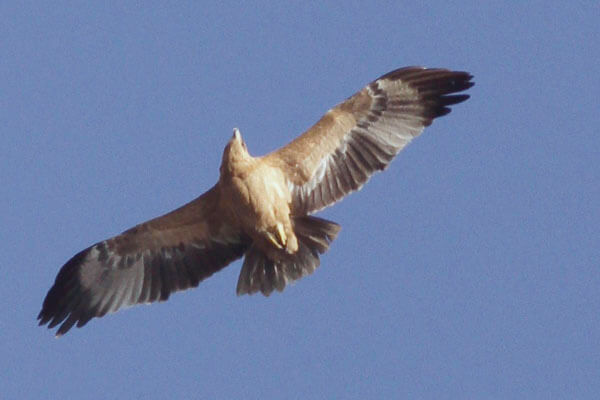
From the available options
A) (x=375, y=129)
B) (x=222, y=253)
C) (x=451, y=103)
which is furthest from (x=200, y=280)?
(x=451, y=103)

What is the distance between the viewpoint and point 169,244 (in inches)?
445

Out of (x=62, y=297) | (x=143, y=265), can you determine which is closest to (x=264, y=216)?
(x=143, y=265)

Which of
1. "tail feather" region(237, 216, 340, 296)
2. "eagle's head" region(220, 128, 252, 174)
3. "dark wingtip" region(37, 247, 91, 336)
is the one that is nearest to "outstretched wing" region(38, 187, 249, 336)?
"dark wingtip" region(37, 247, 91, 336)

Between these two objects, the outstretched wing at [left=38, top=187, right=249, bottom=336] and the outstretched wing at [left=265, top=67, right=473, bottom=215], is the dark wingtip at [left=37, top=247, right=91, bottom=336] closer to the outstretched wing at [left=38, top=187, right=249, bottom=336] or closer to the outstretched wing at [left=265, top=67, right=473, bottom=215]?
the outstretched wing at [left=38, top=187, right=249, bottom=336]

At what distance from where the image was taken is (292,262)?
35.3 feet

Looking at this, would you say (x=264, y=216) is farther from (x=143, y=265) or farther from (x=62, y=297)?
(x=62, y=297)

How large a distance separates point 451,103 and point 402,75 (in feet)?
1.68

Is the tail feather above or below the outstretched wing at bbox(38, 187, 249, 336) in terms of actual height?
below

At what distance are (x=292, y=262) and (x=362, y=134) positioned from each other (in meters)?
1.30

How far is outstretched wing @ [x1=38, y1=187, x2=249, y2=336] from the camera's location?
11.1 meters

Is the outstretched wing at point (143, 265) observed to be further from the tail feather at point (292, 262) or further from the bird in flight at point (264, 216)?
the tail feather at point (292, 262)

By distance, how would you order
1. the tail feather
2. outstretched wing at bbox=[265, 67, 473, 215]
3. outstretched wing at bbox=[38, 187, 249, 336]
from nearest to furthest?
1. the tail feather
2. outstretched wing at bbox=[265, 67, 473, 215]
3. outstretched wing at bbox=[38, 187, 249, 336]

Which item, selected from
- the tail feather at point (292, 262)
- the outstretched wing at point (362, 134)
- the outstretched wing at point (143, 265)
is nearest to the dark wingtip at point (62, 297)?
the outstretched wing at point (143, 265)

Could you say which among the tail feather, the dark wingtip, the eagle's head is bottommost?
the tail feather
